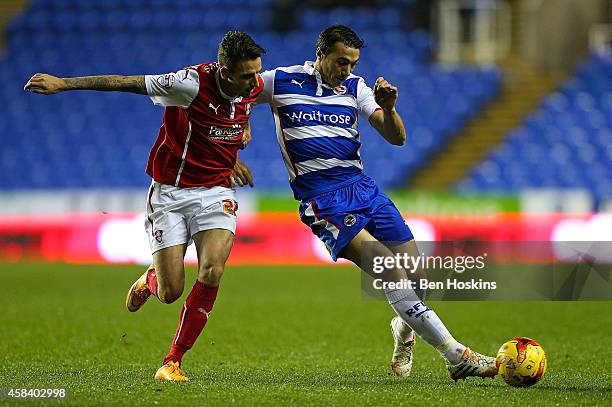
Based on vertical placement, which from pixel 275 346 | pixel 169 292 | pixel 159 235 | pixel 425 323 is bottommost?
pixel 275 346

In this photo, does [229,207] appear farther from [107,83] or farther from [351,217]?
[107,83]

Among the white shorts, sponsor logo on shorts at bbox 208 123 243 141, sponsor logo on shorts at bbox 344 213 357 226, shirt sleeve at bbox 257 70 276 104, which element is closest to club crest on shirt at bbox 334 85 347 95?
shirt sleeve at bbox 257 70 276 104

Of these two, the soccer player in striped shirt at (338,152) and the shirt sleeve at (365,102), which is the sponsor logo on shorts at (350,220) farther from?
the shirt sleeve at (365,102)

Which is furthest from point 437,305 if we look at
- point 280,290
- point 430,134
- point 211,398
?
point 430,134

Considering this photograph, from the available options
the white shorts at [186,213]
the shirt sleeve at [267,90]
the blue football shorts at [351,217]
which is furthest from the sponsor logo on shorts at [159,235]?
the shirt sleeve at [267,90]

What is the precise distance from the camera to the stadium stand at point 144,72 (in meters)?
21.9

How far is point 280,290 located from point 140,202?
18.3ft

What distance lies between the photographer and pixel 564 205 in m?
17.9

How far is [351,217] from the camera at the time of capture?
674 cm

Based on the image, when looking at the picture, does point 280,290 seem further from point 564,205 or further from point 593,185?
point 593,185

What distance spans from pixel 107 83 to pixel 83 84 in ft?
0.46

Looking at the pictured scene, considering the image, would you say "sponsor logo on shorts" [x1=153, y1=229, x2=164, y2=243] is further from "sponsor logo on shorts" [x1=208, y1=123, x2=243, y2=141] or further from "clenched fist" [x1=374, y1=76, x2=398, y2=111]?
"clenched fist" [x1=374, y1=76, x2=398, y2=111]

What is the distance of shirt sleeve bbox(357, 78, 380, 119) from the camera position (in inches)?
273

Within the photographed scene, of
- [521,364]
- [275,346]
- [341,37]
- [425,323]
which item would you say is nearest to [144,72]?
[275,346]
